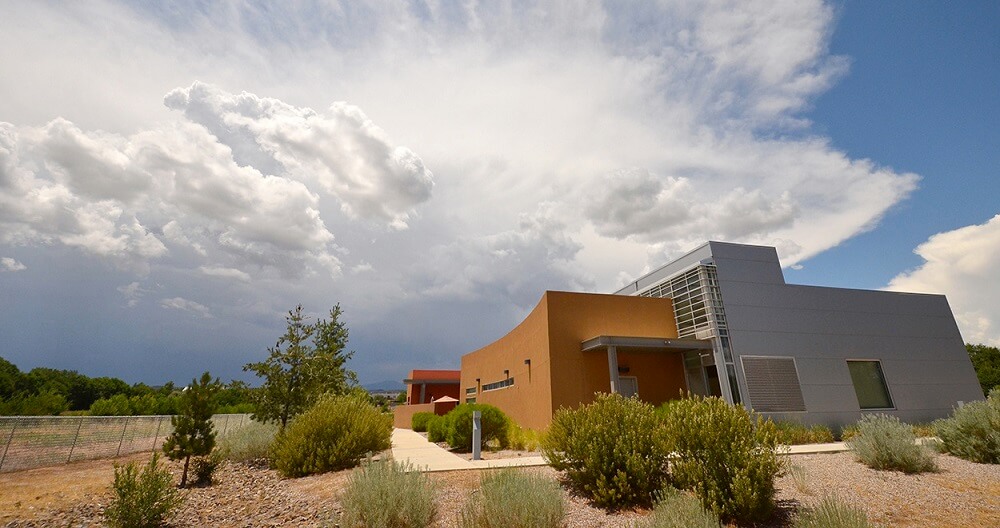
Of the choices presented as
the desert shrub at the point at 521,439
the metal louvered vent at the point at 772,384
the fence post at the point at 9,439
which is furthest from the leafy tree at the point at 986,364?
the fence post at the point at 9,439

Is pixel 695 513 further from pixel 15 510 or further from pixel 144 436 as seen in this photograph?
pixel 144 436

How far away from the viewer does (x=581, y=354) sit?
1633 cm

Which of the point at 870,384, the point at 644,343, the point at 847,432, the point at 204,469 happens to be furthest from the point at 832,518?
the point at 870,384

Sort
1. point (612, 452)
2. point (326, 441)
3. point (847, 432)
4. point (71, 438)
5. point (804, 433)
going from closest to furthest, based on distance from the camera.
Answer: point (612, 452) → point (326, 441) → point (71, 438) → point (804, 433) → point (847, 432)

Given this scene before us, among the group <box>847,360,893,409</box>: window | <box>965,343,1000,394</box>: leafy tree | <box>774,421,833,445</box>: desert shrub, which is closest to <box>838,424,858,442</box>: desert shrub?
<box>774,421,833,445</box>: desert shrub

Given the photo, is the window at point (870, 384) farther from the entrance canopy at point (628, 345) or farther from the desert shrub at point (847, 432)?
the entrance canopy at point (628, 345)

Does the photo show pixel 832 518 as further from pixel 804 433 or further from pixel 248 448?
pixel 248 448

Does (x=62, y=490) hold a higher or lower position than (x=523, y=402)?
lower

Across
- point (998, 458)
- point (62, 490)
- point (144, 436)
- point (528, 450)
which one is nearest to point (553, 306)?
point (528, 450)

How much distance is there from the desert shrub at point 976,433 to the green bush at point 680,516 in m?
8.77

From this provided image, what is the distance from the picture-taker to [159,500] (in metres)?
6.82

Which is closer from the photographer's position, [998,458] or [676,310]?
[998,458]

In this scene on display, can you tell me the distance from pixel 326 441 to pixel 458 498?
14.3 ft

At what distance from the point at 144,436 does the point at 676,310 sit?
20.5 m
